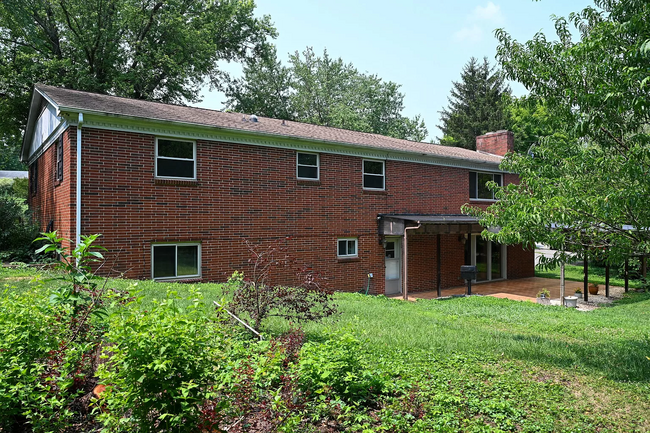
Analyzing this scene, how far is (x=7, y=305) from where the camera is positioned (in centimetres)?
384

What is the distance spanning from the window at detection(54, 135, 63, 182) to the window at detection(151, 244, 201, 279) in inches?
139

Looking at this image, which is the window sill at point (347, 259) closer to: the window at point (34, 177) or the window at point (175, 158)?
the window at point (175, 158)

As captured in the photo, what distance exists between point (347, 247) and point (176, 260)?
6093mm

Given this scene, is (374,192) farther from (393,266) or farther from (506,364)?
(506,364)

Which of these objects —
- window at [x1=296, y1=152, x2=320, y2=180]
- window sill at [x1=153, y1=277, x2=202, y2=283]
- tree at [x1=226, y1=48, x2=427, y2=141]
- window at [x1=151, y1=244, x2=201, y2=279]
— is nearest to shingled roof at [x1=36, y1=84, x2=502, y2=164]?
window at [x1=296, y1=152, x2=320, y2=180]

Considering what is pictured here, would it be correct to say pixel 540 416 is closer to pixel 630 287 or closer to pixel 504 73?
pixel 504 73

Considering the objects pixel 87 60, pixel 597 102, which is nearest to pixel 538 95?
pixel 597 102

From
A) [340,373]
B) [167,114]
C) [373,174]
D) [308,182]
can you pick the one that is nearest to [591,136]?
[340,373]

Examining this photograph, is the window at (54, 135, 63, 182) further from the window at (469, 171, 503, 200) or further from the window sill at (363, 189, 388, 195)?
the window at (469, 171, 503, 200)

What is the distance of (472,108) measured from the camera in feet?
158

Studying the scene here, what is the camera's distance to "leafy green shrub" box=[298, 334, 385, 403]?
13.2 ft

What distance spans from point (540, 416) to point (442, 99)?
51.6 meters

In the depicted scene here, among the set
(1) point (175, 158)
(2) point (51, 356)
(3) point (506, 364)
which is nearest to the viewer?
(2) point (51, 356)

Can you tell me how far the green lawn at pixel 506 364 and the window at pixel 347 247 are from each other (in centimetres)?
542
